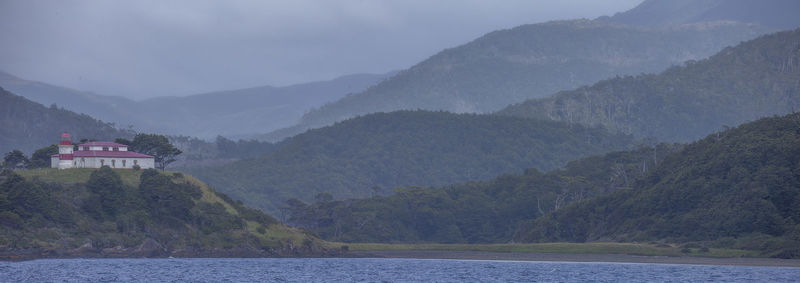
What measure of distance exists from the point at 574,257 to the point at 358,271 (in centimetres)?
3770

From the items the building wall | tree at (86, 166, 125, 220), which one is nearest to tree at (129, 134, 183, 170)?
the building wall

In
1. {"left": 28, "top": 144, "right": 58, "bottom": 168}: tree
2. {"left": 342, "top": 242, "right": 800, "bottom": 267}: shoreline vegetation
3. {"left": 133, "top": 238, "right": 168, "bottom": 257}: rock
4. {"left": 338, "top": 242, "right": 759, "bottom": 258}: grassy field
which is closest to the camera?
{"left": 342, "top": 242, "right": 800, "bottom": 267}: shoreline vegetation

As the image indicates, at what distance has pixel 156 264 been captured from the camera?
5305 inches

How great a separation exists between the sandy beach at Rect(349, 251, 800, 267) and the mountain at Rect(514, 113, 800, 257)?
13.4ft

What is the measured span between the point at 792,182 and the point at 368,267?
205ft

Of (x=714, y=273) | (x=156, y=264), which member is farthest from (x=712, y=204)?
(x=156, y=264)

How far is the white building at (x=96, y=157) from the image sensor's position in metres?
160

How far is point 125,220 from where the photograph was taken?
15175cm

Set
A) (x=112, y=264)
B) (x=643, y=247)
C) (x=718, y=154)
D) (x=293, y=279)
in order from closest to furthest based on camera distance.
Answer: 1. (x=293, y=279)
2. (x=112, y=264)
3. (x=643, y=247)
4. (x=718, y=154)

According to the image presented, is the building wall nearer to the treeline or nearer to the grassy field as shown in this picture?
the treeline

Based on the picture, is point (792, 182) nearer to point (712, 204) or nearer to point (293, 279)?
point (712, 204)

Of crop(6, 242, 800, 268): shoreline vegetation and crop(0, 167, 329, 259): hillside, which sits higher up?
crop(0, 167, 329, 259): hillside

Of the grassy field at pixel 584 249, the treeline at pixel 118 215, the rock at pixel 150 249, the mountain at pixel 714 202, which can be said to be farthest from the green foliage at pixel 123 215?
the mountain at pixel 714 202

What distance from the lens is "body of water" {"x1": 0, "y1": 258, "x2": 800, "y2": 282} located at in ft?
368
